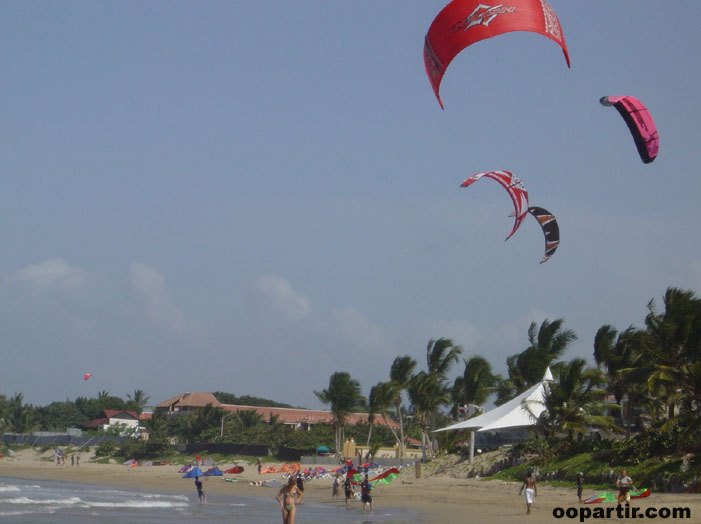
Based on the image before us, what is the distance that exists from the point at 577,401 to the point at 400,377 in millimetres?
18089

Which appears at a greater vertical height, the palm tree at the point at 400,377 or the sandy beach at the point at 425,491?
the palm tree at the point at 400,377

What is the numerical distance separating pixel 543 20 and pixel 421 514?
482 inches

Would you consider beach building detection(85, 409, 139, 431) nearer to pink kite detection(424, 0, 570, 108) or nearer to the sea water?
the sea water

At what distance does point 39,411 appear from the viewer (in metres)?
82.8

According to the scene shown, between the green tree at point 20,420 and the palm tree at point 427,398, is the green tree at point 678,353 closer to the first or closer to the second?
the palm tree at point 427,398

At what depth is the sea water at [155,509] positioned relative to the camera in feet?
61.8

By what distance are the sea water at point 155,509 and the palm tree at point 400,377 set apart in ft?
50.5

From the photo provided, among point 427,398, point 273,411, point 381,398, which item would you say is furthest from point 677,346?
point 273,411

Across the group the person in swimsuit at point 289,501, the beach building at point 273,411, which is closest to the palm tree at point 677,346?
the person in swimsuit at point 289,501

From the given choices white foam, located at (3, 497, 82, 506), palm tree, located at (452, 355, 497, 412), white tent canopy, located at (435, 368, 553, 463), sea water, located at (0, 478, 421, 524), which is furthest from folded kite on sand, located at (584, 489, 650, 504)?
palm tree, located at (452, 355, 497, 412)

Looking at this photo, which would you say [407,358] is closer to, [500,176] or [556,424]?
[556,424]

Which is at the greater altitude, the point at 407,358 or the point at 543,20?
the point at 543,20

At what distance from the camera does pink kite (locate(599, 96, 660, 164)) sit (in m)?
18.0

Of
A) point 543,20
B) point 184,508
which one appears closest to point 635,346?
point 543,20
